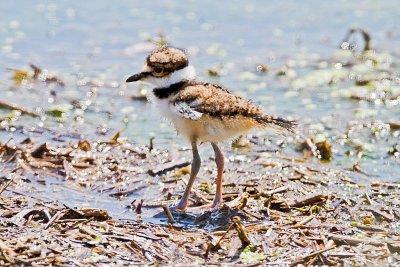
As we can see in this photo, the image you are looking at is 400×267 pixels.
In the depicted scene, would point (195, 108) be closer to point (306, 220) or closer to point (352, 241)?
point (306, 220)

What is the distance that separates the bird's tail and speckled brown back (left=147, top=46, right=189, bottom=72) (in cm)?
74

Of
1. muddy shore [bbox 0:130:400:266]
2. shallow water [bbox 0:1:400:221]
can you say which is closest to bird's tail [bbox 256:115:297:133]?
muddy shore [bbox 0:130:400:266]

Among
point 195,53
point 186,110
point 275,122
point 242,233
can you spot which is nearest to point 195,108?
point 186,110

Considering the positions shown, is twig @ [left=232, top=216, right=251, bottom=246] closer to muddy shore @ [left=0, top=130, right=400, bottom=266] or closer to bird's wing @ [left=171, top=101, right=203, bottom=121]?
muddy shore @ [left=0, top=130, right=400, bottom=266]

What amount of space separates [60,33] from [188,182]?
5776 millimetres

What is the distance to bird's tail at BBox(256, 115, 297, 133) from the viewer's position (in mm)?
6691

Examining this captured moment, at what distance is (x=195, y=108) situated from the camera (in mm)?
6602

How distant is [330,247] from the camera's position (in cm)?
609

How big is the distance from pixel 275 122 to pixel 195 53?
519cm

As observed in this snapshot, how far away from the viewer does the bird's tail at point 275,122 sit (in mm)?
6691

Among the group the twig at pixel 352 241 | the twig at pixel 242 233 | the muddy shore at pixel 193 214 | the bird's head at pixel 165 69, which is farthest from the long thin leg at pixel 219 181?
the twig at pixel 352 241

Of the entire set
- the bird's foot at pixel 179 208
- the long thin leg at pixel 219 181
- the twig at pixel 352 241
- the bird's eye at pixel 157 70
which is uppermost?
the bird's eye at pixel 157 70

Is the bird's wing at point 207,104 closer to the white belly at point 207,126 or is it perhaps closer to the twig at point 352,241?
the white belly at point 207,126

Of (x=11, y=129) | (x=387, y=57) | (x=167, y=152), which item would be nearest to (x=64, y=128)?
(x=11, y=129)
